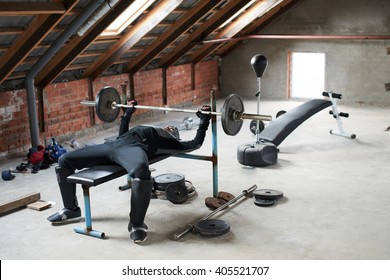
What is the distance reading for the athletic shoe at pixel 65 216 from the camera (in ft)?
15.0

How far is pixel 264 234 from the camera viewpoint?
169 inches

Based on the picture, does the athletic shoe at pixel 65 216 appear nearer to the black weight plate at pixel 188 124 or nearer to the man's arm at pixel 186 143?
the man's arm at pixel 186 143

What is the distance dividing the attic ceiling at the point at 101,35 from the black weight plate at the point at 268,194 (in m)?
2.72

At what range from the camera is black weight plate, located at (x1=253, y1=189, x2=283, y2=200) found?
500 centimetres

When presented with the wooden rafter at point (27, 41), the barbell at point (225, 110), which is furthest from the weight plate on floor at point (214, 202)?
the wooden rafter at point (27, 41)

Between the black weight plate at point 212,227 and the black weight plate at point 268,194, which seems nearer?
the black weight plate at point 212,227

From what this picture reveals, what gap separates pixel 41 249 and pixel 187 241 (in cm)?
122

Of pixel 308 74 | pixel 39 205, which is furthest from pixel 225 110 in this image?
pixel 308 74

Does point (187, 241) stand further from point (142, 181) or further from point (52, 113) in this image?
point (52, 113)

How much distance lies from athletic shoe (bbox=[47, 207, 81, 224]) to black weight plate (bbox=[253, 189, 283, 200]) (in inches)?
70.9

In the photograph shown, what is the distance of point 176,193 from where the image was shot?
16.8 feet

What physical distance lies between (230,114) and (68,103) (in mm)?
4162

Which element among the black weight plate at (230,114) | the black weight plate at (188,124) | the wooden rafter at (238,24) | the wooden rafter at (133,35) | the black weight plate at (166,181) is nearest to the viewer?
the black weight plate at (230,114)

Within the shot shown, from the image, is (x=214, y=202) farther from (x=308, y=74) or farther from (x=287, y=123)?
(x=308, y=74)
